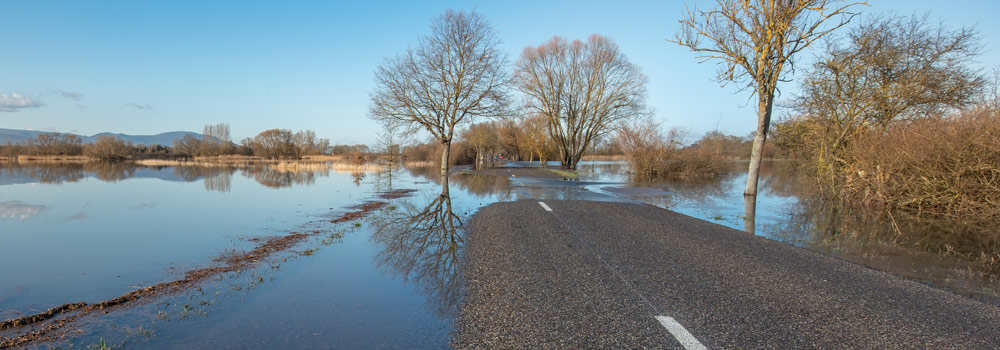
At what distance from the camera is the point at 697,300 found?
4172 millimetres

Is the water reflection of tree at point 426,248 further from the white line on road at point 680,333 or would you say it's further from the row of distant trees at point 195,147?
the row of distant trees at point 195,147

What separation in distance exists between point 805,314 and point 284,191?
18839 millimetres

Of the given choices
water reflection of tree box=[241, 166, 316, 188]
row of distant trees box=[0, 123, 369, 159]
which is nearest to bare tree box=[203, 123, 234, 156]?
row of distant trees box=[0, 123, 369, 159]

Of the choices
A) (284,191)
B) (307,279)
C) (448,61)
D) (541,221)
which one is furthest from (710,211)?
(448,61)

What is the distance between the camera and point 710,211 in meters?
11.7

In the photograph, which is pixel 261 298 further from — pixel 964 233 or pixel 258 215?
pixel 964 233

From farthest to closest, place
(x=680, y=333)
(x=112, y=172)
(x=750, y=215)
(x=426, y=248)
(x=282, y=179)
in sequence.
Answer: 1. (x=112, y=172)
2. (x=282, y=179)
3. (x=750, y=215)
4. (x=426, y=248)
5. (x=680, y=333)

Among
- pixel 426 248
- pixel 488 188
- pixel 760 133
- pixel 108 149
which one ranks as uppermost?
pixel 760 133

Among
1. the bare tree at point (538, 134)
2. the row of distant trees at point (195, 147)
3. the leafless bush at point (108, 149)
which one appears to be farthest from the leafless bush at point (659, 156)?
the leafless bush at point (108, 149)

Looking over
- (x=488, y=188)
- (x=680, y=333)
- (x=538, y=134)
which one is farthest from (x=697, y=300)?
(x=538, y=134)

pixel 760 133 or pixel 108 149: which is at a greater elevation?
pixel 760 133

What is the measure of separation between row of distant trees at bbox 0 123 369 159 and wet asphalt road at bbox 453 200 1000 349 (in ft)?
181

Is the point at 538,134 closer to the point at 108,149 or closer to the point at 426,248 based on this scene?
the point at 426,248

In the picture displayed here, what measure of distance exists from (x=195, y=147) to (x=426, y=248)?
276 feet
